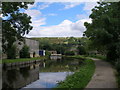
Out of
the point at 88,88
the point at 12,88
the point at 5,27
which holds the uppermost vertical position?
the point at 5,27

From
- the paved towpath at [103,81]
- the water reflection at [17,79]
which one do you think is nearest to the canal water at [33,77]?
the water reflection at [17,79]

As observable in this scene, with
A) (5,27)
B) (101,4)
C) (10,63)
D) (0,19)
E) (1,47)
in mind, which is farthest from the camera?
(10,63)

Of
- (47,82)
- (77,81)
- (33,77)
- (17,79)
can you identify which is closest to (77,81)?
(77,81)

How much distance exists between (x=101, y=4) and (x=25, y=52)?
901 inches

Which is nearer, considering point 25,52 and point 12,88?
point 12,88

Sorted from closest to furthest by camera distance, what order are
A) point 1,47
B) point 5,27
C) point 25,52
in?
point 5,27
point 1,47
point 25,52

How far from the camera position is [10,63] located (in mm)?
28188

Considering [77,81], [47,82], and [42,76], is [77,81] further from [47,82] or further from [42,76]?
[42,76]

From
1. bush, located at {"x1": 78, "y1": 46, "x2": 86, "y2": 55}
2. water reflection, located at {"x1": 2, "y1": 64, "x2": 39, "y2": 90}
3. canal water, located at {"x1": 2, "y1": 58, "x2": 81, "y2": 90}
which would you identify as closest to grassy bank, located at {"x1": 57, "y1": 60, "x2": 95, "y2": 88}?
canal water, located at {"x1": 2, "y1": 58, "x2": 81, "y2": 90}

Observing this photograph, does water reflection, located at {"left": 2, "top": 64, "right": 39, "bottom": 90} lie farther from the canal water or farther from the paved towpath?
the paved towpath

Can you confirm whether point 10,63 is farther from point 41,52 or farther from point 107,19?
point 41,52

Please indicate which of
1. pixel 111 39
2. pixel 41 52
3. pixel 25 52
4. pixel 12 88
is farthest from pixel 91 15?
pixel 41 52

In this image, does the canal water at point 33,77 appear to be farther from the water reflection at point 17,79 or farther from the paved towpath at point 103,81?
the paved towpath at point 103,81

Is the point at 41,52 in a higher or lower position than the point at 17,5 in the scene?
lower
